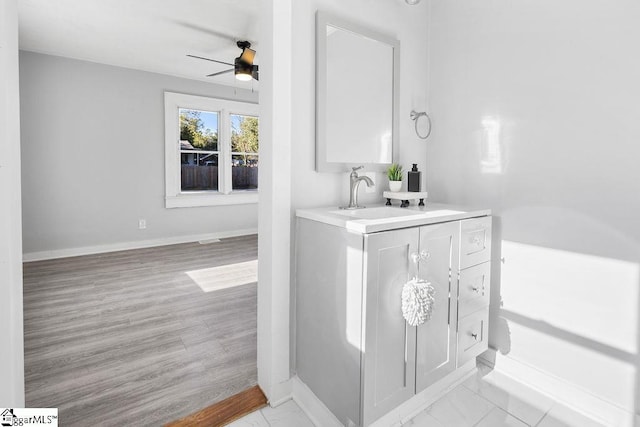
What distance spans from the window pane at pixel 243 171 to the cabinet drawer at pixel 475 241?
4.53m

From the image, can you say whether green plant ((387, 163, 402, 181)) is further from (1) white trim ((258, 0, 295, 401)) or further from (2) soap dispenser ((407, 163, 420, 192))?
(1) white trim ((258, 0, 295, 401))

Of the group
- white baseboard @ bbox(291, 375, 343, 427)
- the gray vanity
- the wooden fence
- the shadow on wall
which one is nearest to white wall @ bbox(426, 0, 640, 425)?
the shadow on wall

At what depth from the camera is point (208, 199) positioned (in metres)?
5.26

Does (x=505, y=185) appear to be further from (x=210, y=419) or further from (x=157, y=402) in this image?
(x=157, y=402)

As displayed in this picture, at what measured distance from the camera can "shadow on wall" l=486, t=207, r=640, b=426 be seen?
149 cm

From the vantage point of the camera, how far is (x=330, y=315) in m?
1.45

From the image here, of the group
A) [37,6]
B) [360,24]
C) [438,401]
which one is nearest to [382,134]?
[360,24]

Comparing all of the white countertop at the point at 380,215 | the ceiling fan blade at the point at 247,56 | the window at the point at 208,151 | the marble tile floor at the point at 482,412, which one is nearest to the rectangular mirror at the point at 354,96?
the white countertop at the point at 380,215

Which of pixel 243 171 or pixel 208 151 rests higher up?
pixel 208 151

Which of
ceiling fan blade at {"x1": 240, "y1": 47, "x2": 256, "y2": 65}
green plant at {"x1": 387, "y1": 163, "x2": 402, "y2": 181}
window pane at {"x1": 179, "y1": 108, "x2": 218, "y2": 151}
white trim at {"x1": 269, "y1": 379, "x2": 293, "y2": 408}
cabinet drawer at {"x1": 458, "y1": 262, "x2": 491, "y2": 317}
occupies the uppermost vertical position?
ceiling fan blade at {"x1": 240, "y1": 47, "x2": 256, "y2": 65}

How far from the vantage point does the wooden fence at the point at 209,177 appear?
17.1ft

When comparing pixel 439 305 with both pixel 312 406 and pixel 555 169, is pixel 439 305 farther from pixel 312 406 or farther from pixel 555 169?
pixel 555 169

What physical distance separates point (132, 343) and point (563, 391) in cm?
255

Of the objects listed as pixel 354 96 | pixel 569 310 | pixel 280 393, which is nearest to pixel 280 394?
pixel 280 393
